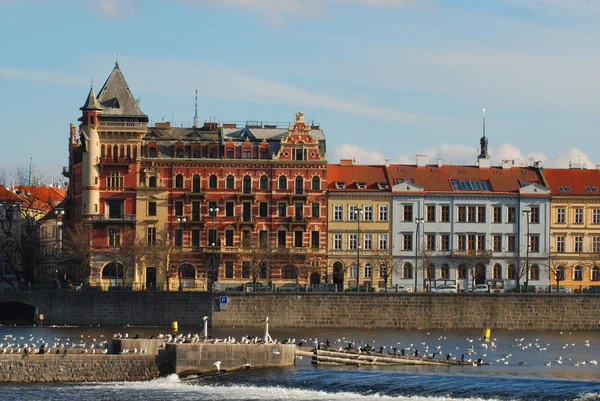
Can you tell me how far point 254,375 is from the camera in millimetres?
91375

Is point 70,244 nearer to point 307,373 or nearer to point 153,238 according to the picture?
point 153,238

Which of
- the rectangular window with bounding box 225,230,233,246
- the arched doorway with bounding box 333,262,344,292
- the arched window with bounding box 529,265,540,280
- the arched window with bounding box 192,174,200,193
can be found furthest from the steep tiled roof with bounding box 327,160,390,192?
the arched window with bounding box 529,265,540,280

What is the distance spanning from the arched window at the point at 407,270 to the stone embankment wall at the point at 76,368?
62.5m

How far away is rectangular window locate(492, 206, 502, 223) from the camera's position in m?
152

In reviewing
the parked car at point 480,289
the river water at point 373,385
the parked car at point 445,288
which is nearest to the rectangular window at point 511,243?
the parked car at point 480,289

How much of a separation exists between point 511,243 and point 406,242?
1041 cm

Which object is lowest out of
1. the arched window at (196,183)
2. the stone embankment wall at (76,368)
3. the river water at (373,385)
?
the river water at (373,385)

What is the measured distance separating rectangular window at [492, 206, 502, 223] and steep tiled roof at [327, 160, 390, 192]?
1071 cm

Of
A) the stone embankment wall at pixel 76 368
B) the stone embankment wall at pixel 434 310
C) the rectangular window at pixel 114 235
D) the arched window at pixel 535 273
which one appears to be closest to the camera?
the stone embankment wall at pixel 76 368

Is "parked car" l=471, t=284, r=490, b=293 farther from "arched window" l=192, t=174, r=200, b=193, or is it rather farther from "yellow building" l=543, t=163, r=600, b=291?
"arched window" l=192, t=174, r=200, b=193

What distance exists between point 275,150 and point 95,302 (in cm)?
2430

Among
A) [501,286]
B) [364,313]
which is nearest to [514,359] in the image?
[364,313]

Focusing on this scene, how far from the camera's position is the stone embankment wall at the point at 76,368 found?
296ft

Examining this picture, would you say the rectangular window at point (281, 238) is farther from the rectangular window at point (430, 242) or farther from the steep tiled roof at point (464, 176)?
the rectangular window at point (430, 242)
